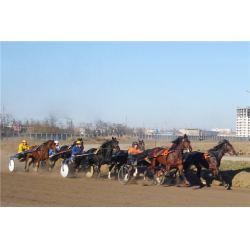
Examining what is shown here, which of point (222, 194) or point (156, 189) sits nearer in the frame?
point (222, 194)

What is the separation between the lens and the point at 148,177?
17719mm

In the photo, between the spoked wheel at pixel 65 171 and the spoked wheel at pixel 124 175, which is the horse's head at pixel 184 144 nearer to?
the spoked wheel at pixel 124 175

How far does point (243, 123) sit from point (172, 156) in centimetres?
7755

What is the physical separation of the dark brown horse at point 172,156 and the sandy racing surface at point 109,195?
0.77m

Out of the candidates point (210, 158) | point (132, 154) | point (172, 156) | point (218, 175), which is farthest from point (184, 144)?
point (132, 154)

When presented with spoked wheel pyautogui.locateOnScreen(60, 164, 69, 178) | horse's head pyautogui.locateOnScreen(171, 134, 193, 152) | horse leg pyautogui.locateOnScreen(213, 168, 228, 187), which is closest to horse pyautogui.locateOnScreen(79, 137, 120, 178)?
spoked wheel pyautogui.locateOnScreen(60, 164, 69, 178)

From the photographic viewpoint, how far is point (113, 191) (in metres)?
13.6

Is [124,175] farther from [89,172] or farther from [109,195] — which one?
[109,195]

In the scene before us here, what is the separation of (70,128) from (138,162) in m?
35.3

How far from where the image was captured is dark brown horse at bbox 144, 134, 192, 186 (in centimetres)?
1540

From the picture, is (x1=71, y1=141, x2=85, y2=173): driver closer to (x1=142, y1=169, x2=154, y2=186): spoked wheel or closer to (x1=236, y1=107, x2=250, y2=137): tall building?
(x1=142, y1=169, x2=154, y2=186): spoked wheel

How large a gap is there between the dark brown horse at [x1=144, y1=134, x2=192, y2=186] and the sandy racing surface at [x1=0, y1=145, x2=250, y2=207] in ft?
2.54

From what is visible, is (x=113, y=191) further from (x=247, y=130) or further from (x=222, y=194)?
(x=247, y=130)
